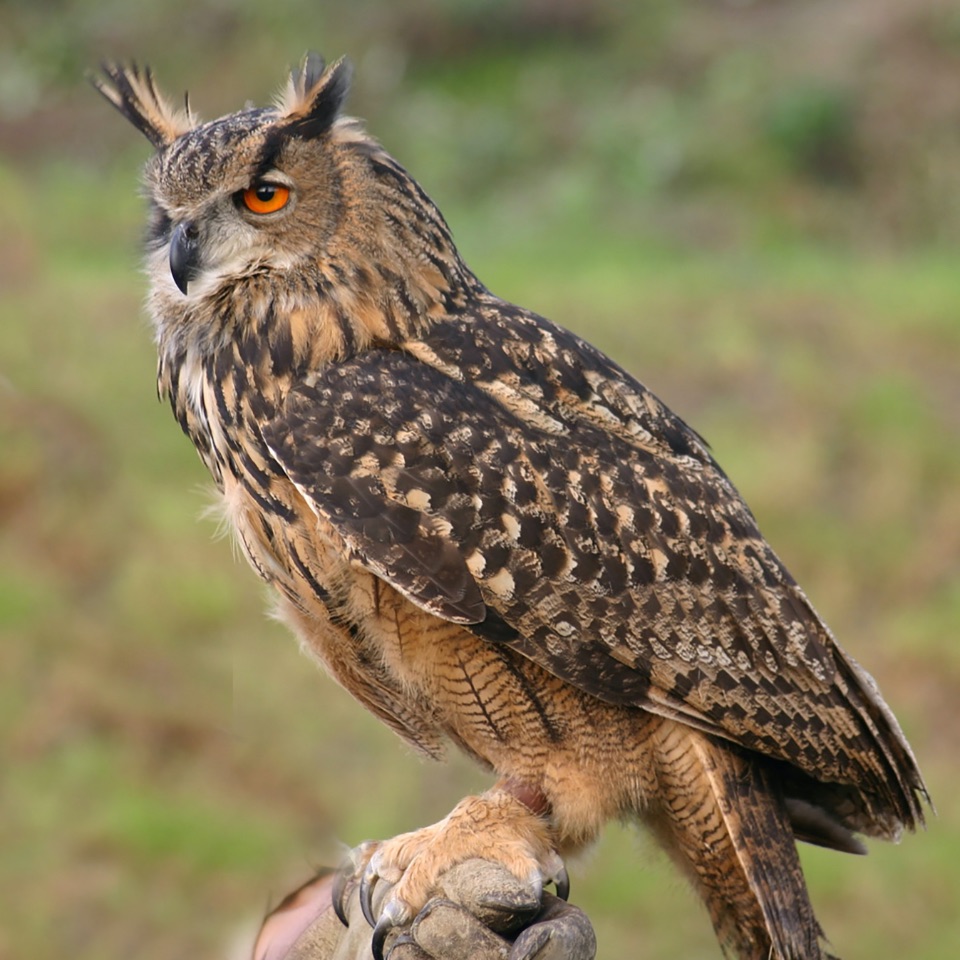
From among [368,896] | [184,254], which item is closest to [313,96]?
[184,254]

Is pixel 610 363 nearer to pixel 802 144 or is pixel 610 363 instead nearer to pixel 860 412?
pixel 860 412

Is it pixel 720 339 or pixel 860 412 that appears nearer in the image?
pixel 860 412

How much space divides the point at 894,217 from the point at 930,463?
3896mm

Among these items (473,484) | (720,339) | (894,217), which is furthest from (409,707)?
(894,217)

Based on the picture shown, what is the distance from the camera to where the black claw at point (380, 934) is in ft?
9.05

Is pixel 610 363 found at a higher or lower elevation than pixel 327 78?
lower

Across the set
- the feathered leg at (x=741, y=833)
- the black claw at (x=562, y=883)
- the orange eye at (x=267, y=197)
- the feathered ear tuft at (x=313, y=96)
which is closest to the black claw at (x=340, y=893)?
the black claw at (x=562, y=883)

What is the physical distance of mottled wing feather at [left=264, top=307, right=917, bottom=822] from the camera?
102 inches

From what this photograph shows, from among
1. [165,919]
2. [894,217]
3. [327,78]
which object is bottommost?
[165,919]

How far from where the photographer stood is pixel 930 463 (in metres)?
7.58

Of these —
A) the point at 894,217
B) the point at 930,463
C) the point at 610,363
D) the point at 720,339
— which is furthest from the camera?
the point at 894,217

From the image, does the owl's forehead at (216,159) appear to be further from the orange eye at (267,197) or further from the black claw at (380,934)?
the black claw at (380,934)

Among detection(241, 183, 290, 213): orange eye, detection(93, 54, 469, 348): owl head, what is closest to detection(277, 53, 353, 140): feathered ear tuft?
detection(93, 54, 469, 348): owl head

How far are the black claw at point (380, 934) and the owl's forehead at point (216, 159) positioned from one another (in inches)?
57.1
